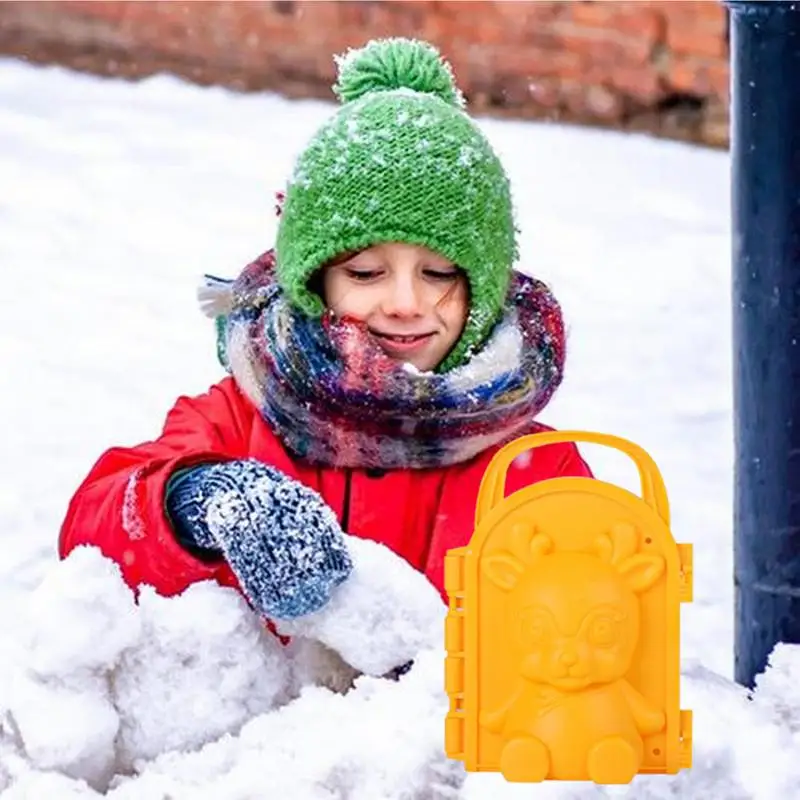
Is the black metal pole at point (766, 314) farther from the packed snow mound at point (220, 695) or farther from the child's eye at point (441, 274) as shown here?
the packed snow mound at point (220, 695)

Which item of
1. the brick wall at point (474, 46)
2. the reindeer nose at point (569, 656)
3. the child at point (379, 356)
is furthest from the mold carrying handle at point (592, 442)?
the brick wall at point (474, 46)

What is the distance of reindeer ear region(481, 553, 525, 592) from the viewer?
187 centimetres

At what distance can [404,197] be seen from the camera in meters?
2.51

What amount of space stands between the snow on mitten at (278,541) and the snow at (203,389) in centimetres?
5

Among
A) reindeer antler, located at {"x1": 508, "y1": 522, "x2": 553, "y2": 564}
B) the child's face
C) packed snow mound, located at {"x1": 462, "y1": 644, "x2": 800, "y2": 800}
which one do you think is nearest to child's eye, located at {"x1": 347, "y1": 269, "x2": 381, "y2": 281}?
the child's face

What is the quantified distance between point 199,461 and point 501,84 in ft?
16.5

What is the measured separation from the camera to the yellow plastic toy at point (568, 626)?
6.12 ft

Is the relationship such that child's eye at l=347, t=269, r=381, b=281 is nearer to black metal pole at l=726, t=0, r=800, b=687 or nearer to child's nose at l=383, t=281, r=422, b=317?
child's nose at l=383, t=281, r=422, b=317

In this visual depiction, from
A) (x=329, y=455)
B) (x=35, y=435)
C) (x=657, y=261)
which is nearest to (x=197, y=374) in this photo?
(x=35, y=435)

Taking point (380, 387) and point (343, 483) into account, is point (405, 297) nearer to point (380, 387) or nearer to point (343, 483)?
point (380, 387)

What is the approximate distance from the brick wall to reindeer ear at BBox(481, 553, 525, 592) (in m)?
5.06

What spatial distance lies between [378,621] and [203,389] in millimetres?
2760

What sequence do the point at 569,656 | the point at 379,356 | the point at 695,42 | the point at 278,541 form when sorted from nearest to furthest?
the point at 569,656, the point at 278,541, the point at 379,356, the point at 695,42

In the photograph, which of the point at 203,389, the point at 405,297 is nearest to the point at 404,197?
the point at 405,297
